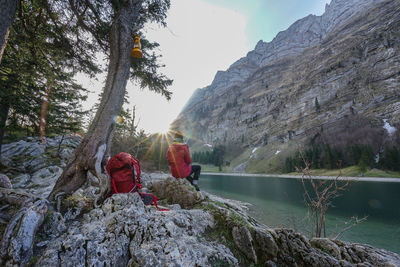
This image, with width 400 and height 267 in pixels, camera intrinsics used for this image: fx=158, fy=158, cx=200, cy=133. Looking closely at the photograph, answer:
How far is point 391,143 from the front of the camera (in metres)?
52.7

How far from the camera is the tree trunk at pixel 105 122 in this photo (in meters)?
3.49

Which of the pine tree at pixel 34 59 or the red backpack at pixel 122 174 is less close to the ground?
the pine tree at pixel 34 59

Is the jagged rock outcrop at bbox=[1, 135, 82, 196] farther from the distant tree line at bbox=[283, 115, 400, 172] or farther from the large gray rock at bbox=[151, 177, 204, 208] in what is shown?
the distant tree line at bbox=[283, 115, 400, 172]

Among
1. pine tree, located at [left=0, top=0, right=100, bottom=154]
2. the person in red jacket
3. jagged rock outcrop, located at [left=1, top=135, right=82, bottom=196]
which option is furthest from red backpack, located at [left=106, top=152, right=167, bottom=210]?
jagged rock outcrop, located at [left=1, top=135, right=82, bottom=196]

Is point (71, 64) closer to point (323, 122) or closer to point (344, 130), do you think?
point (344, 130)

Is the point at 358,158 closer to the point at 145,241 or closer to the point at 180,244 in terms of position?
the point at 180,244

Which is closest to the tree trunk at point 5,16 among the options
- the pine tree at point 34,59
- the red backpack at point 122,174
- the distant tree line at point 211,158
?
the pine tree at point 34,59

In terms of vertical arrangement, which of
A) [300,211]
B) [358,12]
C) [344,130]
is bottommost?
[300,211]

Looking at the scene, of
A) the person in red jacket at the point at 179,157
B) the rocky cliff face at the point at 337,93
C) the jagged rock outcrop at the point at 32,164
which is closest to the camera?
the person in red jacket at the point at 179,157

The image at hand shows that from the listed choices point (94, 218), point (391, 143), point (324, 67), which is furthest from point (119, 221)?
point (324, 67)

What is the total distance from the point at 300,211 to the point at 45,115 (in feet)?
69.0

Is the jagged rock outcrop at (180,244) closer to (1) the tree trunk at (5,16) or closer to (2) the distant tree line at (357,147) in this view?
(1) the tree trunk at (5,16)

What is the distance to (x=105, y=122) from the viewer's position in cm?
386

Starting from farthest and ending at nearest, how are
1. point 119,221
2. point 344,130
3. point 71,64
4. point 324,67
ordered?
point 324,67 → point 344,130 → point 71,64 → point 119,221
